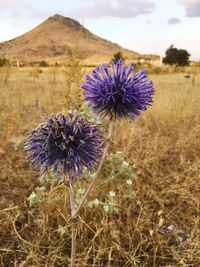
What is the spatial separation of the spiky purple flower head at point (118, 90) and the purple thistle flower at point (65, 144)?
0.10 metres

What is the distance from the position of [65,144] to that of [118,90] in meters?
0.30

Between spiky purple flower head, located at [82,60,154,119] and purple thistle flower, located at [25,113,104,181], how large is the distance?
10 centimetres

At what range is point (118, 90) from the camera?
1204 millimetres

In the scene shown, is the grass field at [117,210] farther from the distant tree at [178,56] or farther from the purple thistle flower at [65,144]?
the distant tree at [178,56]

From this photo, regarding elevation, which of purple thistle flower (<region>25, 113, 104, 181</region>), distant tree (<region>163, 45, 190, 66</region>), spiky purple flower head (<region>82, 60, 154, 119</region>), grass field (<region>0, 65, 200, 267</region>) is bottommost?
grass field (<region>0, 65, 200, 267</region>)

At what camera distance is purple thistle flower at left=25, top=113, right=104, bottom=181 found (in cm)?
119

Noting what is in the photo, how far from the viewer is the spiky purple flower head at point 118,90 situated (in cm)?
120

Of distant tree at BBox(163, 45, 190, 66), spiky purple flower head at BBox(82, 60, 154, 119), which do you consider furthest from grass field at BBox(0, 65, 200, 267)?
distant tree at BBox(163, 45, 190, 66)

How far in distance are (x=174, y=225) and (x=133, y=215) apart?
0.32 meters

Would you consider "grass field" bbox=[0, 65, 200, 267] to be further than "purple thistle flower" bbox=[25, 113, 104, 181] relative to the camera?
Yes

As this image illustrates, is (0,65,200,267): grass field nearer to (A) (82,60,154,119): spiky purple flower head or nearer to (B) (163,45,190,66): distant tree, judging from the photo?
(A) (82,60,154,119): spiky purple flower head

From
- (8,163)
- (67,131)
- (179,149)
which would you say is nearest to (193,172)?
(179,149)

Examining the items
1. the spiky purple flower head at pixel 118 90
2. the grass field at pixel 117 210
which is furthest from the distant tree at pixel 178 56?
the spiky purple flower head at pixel 118 90

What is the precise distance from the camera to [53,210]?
94.7 inches
